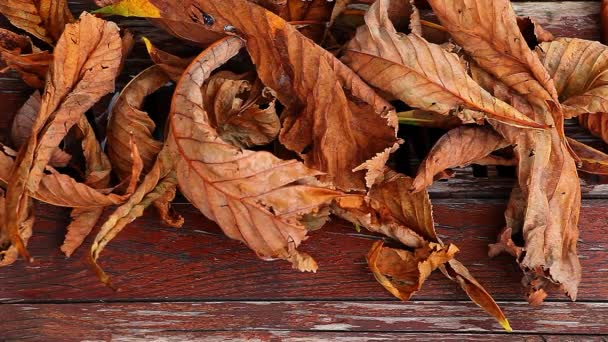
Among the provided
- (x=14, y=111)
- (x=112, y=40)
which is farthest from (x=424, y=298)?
(x=14, y=111)

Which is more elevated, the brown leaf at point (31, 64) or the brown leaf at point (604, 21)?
the brown leaf at point (31, 64)

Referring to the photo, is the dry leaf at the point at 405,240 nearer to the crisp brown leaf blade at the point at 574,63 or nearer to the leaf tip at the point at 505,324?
the leaf tip at the point at 505,324

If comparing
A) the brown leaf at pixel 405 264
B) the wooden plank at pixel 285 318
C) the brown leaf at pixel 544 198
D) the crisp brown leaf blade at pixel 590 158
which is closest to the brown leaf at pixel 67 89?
the wooden plank at pixel 285 318

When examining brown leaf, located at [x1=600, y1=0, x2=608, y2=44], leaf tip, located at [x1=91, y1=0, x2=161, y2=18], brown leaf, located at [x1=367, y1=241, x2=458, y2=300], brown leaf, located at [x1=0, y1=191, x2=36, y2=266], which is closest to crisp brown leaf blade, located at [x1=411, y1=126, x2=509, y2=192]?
brown leaf, located at [x1=367, y1=241, x2=458, y2=300]

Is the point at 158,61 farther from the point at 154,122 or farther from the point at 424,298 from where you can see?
the point at 424,298

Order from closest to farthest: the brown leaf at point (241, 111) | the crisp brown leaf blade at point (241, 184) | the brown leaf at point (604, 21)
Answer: the crisp brown leaf blade at point (241, 184) → the brown leaf at point (241, 111) → the brown leaf at point (604, 21)

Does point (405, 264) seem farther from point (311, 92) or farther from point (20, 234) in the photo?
point (20, 234)
